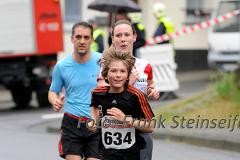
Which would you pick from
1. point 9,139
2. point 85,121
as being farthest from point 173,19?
point 85,121

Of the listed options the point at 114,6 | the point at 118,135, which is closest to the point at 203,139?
the point at 114,6

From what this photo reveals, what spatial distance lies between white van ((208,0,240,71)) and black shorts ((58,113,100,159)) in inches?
597

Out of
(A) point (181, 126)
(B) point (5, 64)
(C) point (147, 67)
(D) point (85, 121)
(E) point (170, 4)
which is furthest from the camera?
(E) point (170, 4)

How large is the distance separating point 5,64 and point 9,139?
192 inches

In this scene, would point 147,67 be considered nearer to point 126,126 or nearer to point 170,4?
point 126,126

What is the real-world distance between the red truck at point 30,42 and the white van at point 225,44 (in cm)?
590

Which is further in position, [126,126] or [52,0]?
[52,0]

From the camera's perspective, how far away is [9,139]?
1290 cm

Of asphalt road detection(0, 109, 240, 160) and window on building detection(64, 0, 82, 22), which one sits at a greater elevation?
window on building detection(64, 0, 82, 22)

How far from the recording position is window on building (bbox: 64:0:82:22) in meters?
25.3

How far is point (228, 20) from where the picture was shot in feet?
76.1

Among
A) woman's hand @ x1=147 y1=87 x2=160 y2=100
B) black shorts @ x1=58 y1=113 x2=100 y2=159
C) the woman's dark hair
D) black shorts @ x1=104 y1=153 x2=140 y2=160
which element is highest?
the woman's dark hair

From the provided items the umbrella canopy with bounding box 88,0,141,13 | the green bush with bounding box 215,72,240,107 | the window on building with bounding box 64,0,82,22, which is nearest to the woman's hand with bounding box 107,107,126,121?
the green bush with bounding box 215,72,240,107

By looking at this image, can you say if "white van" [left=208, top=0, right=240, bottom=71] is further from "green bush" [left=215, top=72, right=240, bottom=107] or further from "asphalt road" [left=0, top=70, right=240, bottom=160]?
"green bush" [left=215, top=72, right=240, bottom=107]
